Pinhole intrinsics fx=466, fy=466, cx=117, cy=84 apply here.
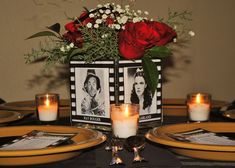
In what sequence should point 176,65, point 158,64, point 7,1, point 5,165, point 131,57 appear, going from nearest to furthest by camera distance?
point 5,165 → point 131,57 → point 158,64 → point 7,1 → point 176,65

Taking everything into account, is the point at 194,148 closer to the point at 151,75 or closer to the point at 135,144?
the point at 135,144

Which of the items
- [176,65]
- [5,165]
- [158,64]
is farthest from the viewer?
[176,65]

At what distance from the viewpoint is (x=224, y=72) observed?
327 centimetres

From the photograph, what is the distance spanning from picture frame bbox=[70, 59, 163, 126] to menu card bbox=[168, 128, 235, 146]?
215 millimetres

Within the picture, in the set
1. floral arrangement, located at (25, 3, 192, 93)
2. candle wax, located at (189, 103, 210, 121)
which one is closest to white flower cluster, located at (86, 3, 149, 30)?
floral arrangement, located at (25, 3, 192, 93)

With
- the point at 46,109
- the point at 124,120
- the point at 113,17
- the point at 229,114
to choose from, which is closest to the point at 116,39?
the point at 113,17

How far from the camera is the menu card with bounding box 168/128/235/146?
108 centimetres

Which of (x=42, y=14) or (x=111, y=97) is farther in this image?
(x=42, y=14)

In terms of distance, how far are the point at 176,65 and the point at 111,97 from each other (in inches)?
74.5

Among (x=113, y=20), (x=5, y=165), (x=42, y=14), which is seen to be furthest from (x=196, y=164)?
(x=42, y=14)

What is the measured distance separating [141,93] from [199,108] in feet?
0.71

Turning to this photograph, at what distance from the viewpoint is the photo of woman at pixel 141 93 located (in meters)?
1.34

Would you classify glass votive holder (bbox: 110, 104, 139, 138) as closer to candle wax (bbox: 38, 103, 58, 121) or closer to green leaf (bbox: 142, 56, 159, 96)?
green leaf (bbox: 142, 56, 159, 96)

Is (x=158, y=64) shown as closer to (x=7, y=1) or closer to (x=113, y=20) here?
(x=113, y=20)
